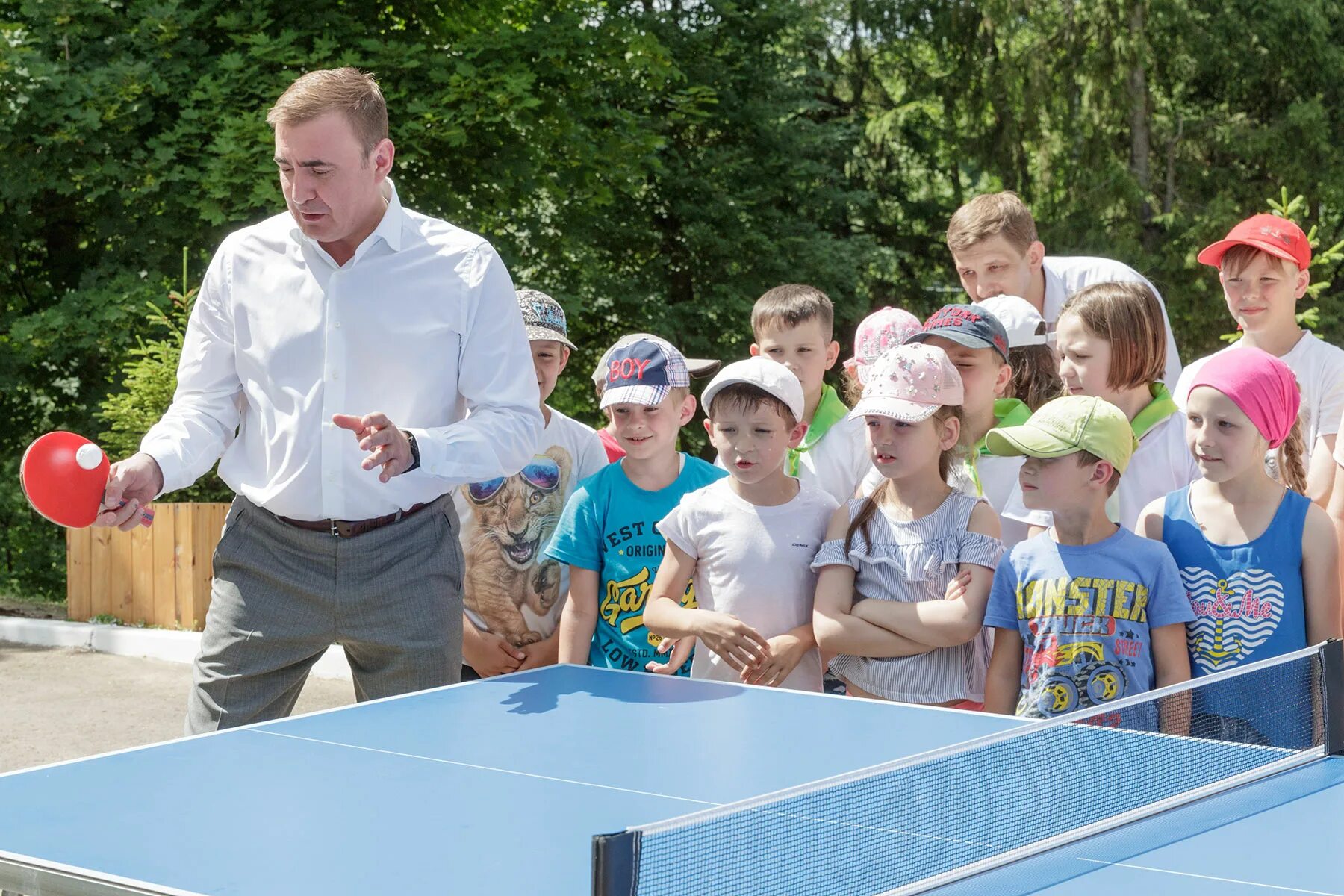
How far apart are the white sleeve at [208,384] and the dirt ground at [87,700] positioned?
4.47m

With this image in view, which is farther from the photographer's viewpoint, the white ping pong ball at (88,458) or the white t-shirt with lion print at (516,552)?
the white t-shirt with lion print at (516,552)

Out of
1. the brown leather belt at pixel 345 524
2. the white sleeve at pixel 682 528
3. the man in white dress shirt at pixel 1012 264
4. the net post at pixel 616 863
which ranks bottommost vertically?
the net post at pixel 616 863

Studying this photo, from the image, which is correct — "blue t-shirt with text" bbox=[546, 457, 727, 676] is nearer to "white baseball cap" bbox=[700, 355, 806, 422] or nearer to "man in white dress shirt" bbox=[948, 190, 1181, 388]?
"white baseball cap" bbox=[700, 355, 806, 422]

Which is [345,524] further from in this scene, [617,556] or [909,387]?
[909,387]

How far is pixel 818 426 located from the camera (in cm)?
553

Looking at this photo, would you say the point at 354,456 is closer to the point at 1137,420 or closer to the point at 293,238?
the point at 293,238

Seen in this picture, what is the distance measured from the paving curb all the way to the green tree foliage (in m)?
3.41

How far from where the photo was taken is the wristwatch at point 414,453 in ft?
11.6

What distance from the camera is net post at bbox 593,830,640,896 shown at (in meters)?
1.88

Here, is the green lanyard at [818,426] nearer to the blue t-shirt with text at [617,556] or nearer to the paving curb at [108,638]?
the blue t-shirt with text at [617,556]

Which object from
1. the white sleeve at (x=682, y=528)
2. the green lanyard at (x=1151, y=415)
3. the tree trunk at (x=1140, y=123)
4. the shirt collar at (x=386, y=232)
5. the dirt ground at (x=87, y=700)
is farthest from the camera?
the tree trunk at (x=1140, y=123)

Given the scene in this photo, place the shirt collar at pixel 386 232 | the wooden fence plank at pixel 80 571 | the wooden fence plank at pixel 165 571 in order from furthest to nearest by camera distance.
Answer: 1. the wooden fence plank at pixel 80 571
2. the wooden fence plank at pixel 165 571
3. the shirt collar at pixel 386 232

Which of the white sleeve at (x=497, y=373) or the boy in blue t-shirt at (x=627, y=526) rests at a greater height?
the white sleeve at (x=497, y=373)

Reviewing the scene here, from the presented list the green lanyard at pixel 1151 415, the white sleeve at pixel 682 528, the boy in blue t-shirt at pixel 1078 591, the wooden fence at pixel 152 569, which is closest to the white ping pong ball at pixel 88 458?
the white sleeve at pixel 682 528
